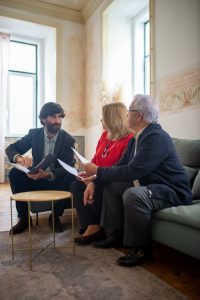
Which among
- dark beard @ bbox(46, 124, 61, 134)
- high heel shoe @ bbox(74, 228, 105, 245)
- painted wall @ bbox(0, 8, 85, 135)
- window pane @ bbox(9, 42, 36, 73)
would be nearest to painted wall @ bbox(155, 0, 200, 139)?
dark beard @ bbox(46, 124, 61, 134)

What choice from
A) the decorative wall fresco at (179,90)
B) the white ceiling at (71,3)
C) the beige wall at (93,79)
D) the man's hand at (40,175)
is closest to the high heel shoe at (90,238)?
the man's hand at (40,175)

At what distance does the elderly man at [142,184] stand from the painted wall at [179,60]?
3.77ft

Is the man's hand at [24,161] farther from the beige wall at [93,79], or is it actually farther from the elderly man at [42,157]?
the beige wall at [93,79]

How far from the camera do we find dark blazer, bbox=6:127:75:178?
8.41ft

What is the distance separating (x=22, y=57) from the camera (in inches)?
233

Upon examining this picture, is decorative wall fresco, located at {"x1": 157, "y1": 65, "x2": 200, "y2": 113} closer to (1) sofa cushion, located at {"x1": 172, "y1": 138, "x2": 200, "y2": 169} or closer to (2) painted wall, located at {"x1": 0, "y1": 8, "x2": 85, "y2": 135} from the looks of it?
(1) sofa cushion, located at {"x1": 172, "y1": 138, "x2": 200, "y2": 169}

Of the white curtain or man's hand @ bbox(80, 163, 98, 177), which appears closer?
man's hand @ bbox(80, 163, 98, 177)

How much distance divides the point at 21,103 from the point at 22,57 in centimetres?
91

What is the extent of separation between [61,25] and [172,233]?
4.75m

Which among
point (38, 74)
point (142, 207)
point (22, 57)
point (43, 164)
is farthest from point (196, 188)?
point (22, 57)

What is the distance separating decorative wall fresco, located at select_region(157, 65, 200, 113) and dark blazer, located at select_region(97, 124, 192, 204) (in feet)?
4.04

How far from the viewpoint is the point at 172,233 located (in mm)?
1512

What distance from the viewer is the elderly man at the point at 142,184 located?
163cm

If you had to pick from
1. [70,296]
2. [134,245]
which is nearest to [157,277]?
[134,245]
